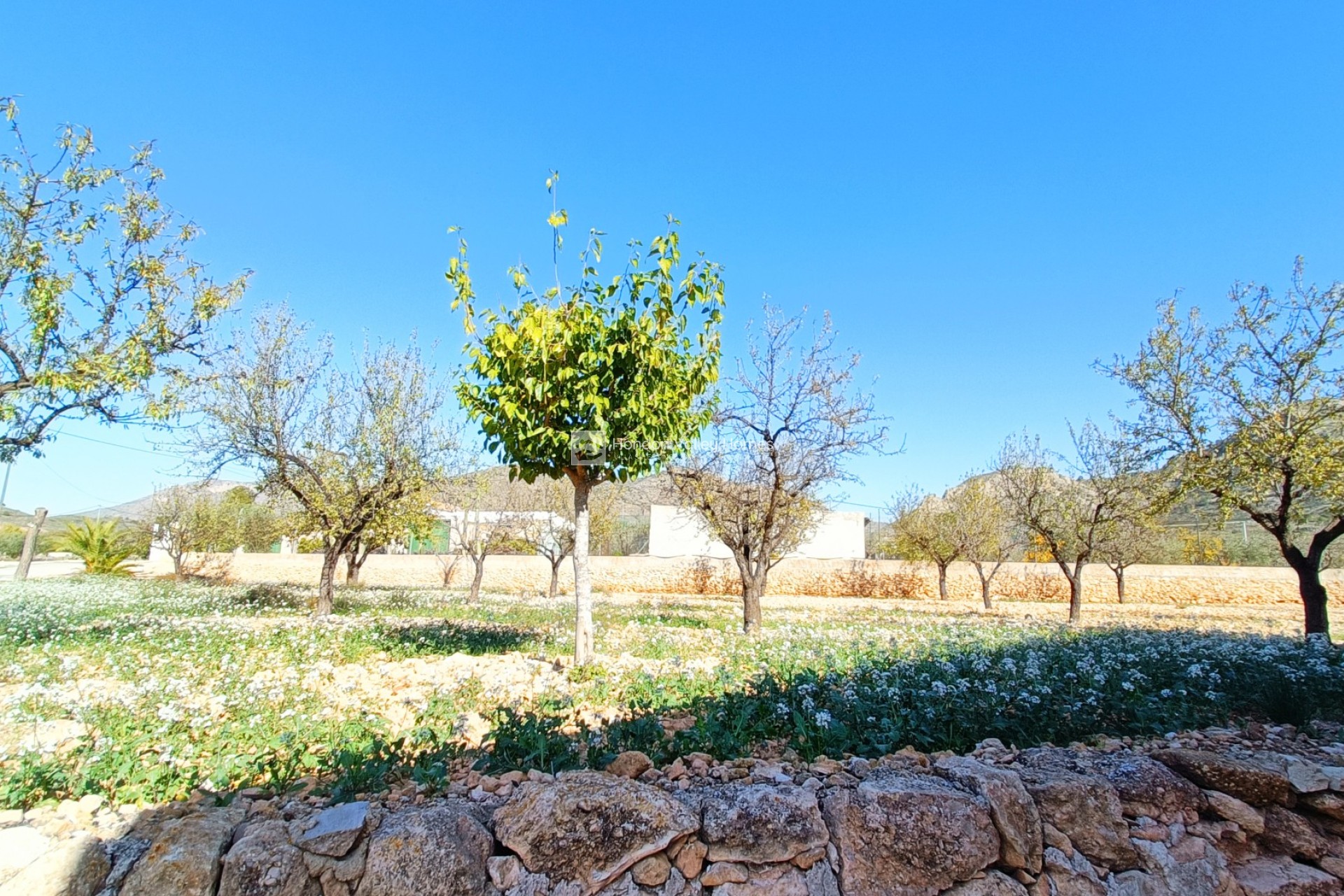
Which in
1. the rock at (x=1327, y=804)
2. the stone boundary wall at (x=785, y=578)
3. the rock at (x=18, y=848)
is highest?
the rock at (x=18, y=848)

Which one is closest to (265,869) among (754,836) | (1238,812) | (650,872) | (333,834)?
(333,834)

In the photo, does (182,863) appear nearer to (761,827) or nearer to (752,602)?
(761,827)

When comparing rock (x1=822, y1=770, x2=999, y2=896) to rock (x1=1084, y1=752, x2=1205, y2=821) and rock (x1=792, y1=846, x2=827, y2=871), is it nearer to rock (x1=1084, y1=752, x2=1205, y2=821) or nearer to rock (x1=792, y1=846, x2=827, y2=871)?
rock (x1=792, y1=846, x2=827, y2=871)

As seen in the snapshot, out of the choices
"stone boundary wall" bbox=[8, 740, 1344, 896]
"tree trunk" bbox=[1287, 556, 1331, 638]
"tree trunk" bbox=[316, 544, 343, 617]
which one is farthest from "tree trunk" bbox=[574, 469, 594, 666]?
"tree trunk" bbox=[1287, 556, 1331, 638]

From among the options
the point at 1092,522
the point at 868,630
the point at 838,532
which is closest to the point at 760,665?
the point at 868,630

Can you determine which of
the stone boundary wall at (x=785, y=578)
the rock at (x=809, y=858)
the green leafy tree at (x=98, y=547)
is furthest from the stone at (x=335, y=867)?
the green leafy tree at (x=98, y=547)

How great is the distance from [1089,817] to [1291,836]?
1.09 m

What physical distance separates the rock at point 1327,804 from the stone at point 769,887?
252cm

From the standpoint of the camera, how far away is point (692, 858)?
258 centimetres

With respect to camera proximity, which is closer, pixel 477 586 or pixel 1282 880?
pixel 1282 880

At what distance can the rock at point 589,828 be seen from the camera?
248 cm

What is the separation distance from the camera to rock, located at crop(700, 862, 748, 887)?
2.56 m

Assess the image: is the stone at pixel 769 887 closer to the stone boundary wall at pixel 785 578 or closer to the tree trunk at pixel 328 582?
the tree trunk at pixel 328 582

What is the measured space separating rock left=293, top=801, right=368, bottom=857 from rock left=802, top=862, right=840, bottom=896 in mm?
1710
